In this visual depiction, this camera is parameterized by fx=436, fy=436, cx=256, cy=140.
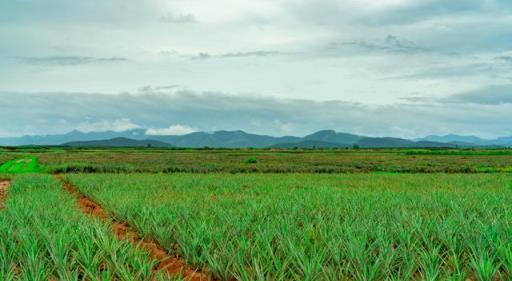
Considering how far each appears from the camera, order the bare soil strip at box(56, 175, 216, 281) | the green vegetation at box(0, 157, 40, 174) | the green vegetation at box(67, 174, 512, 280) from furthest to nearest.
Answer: the green vegetation at box(0, 157, 40, 174) < the bare soil strip at box(56, 175, 216, 281) < the green vegetation at box(67, 174, 512, 280)

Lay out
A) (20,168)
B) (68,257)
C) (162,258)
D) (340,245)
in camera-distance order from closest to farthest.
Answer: (340,245) → (68,257) → (162,258) → (20,168)

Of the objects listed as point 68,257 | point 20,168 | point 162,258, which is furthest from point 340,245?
point 20,168

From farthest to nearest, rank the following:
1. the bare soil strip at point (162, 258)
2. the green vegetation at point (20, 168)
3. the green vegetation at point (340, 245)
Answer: the green vegetation at point (20, 168) → the bare soil strip at point (162, 258) → the green vegetation at point (340, 245)

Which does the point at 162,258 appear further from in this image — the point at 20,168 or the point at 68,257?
the point at 20,168

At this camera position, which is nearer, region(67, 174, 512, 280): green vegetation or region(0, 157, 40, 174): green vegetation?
region(67, 174, 512, 280): green vegetation

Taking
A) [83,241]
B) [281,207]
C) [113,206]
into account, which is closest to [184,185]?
[113,206]

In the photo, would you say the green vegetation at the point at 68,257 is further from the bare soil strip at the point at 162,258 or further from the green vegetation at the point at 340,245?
the green vegetation at the point at 340,245

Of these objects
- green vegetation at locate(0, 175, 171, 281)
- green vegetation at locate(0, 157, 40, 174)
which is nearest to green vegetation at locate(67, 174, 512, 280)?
green vegetation at locate(0, 175, 171, 281)

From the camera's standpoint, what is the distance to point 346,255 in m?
5.60

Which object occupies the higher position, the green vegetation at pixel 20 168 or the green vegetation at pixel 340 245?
the green vegetation at pixel 340 245

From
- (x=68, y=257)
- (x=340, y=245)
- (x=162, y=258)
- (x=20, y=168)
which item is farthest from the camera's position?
(x=20, y=168)

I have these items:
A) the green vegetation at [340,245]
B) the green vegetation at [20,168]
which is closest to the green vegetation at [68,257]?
the green vegetation at [340,245]

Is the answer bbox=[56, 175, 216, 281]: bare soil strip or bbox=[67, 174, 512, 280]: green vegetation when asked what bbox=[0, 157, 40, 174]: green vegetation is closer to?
bbox=[56, 175, 216, 281]: bare soil strip

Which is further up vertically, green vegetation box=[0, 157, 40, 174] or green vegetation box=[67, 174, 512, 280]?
green vegetation box=[67, 174, 512, 280]
